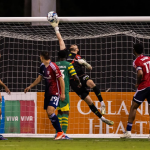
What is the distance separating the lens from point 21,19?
1091 centimetres

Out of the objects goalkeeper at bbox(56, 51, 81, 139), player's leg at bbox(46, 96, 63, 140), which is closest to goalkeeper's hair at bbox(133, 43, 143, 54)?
goalkeeper at bbox(56, 51, 81, 139)

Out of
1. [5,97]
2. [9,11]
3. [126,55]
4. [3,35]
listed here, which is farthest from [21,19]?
[9,11]

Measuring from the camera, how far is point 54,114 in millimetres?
9164

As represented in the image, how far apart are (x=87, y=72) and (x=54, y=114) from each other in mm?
2866

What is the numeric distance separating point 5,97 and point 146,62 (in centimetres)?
329

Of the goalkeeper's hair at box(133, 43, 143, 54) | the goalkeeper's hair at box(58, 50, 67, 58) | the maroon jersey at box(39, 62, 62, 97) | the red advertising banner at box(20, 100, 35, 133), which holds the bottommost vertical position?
the red advertising banner at box(20, 100, 35, 133)

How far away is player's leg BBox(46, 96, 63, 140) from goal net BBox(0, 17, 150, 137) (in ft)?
5.20

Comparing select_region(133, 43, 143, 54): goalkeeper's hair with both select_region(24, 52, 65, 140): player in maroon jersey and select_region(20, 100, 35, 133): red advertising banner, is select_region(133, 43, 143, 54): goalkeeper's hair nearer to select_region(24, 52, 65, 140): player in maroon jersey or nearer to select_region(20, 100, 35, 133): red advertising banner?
select_region(24, 52, 65, 140): player in maroon jersey

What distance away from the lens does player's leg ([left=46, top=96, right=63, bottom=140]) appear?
9.15 m

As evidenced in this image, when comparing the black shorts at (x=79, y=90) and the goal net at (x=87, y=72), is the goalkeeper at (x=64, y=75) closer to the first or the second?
the black shorts at (x=79, y=90)

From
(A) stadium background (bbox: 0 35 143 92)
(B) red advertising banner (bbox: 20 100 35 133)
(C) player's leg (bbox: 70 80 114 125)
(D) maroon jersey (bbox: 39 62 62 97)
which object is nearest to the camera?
(D) maroon jersey (bbox: 39 62 62 97)

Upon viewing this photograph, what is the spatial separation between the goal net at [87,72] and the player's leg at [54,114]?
1584 millimetres

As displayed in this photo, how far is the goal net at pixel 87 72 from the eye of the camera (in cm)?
1099

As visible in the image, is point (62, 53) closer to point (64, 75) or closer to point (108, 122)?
point (64, 75)
